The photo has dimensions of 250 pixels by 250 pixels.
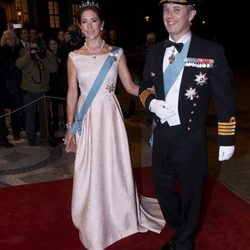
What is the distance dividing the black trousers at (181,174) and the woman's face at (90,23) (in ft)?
2.85

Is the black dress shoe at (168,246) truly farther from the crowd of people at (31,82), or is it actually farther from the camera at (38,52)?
the camera at (38,52)

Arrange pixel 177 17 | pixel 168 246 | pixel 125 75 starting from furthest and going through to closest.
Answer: pixel 125 75 < pixel 168 246 < pixel 177 17

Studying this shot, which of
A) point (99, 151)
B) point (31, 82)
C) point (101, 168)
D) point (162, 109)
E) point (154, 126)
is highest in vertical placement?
point (162, 109)

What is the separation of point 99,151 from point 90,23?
1.00 m

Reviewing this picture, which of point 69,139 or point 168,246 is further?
point 69,139

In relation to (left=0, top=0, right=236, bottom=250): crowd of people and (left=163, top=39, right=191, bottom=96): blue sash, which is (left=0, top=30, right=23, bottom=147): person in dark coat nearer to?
(left=0, top=0, right=236, bottom=250): crowd of people

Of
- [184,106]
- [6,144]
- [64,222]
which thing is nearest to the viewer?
[184,106]

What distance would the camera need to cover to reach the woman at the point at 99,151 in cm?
285

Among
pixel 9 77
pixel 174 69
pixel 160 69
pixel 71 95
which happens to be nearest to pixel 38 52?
pixel 9 77

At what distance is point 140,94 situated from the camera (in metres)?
2.78

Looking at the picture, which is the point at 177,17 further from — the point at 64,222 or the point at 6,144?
the point at 6,144

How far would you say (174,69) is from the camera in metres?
2.48

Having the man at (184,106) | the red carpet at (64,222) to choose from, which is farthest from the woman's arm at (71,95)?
the red carpet at (64,222)

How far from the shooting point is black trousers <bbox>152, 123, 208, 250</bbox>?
257 cm
